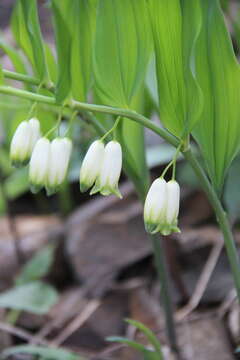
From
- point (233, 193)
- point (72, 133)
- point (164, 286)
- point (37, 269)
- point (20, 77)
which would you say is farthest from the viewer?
point (72, 133)

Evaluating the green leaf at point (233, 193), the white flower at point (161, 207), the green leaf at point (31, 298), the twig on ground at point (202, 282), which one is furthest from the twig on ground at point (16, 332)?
the white flower at point (161, 207)

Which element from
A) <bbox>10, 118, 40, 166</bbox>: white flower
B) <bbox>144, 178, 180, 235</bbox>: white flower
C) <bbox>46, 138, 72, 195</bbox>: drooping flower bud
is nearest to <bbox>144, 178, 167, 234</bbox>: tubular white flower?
<bbox>144, 178, 180, 235</bbox>: white flower

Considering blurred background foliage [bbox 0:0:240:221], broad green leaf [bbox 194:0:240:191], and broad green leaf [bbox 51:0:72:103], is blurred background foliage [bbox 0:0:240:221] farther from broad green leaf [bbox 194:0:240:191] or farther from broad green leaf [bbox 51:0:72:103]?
broad green leaf [bbox 194:0:240:191]

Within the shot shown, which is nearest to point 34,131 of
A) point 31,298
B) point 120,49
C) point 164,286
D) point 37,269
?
point 120,49

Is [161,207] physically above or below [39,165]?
below

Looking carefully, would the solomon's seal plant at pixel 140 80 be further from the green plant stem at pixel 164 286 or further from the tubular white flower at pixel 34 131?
the green plant stem at pixel 164 286

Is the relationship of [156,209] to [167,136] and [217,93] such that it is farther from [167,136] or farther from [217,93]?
[217,93]
